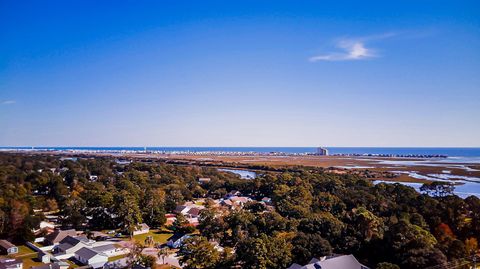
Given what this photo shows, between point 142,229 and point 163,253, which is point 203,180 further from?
point 163,253

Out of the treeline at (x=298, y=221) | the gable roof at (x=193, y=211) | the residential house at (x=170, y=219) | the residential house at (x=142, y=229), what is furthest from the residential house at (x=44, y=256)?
the gable roof at (x=193, y=211)

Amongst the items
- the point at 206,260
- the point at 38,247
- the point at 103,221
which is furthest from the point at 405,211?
the point at 38,247

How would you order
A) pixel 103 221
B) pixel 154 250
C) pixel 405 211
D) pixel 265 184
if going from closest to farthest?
pixel 154 250 < pixel 405 211 < pixel 103 221 < pixel 265 184

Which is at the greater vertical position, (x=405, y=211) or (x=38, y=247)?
(x=405, y=211)

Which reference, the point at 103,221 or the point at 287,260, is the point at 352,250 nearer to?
the point at 287,260

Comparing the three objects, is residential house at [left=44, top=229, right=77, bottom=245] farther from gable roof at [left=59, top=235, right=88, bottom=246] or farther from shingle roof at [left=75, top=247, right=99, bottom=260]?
shingle roof at [left=75, top=247, right=99, bottom=260]

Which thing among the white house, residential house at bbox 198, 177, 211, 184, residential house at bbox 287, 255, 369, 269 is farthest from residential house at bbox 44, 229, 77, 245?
residential house at bbox 198, 177, 211, 184
